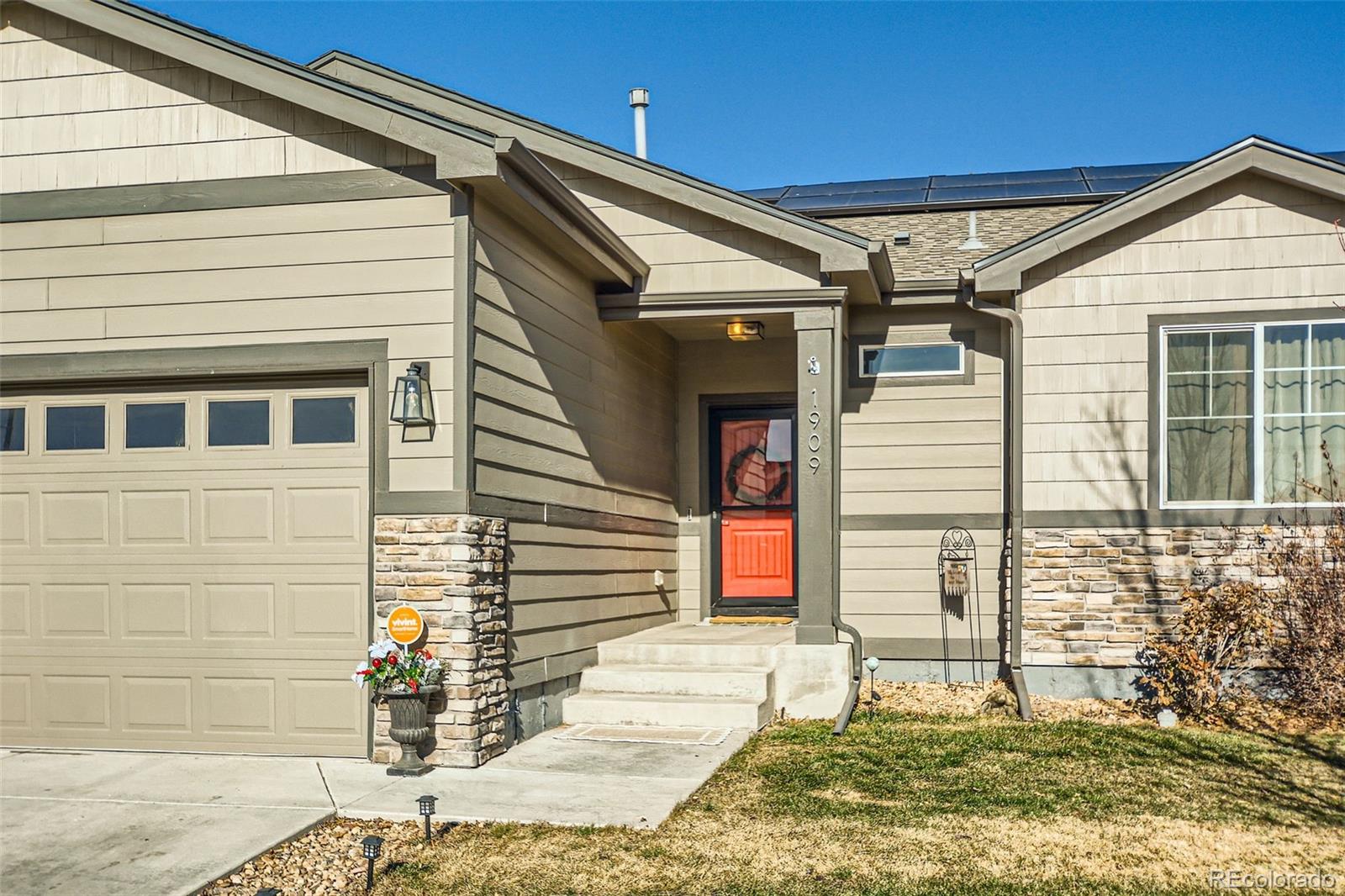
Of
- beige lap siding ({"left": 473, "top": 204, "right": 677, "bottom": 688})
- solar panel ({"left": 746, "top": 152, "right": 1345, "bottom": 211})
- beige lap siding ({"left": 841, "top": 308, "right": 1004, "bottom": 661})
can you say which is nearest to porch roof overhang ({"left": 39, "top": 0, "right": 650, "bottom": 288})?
beige lap siding ({"left": 473, "top": 204, "right": 677, "bottom": 688})

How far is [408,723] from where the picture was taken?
22.5 feet

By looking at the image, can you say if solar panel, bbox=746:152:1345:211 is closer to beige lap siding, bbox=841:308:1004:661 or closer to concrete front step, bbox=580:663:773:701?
beige lap siding, bbox=841:308:1004:661

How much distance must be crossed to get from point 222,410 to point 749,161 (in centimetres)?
1210

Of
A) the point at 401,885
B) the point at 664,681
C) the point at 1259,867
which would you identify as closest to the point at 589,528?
the point at 664,681

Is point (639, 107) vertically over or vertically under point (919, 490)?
over

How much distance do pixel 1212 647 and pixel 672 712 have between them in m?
3.92

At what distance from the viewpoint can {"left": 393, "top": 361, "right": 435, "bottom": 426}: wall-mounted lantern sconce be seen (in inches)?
277

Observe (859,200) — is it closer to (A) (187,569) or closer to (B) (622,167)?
(B) (622,167)

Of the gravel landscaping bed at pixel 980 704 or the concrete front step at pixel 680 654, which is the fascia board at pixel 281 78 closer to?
the concrete front step at pixel 680 654

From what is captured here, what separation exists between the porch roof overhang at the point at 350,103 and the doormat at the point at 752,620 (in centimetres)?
489

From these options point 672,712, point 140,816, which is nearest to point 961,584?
point 672,712

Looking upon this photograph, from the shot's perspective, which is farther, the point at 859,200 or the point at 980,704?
the point at 859,200
